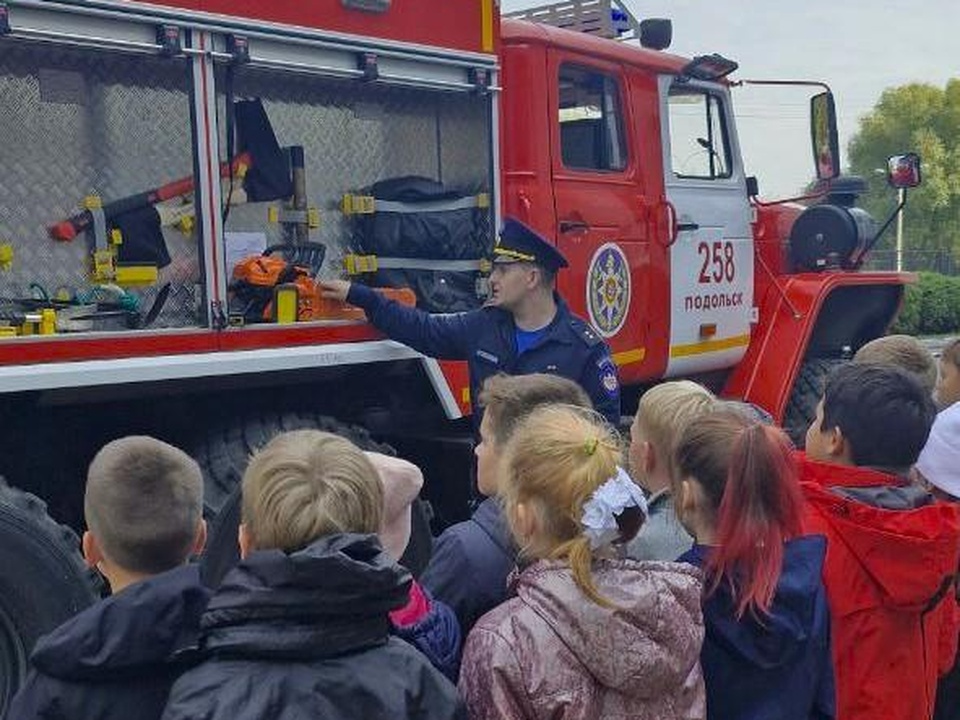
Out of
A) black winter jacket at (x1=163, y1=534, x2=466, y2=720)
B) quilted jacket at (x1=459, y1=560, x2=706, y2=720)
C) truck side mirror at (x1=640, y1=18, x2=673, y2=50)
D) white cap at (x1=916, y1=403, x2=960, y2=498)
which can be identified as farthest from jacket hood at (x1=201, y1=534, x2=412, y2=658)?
truck side mirror at (x1=640, y1=18, x2=673, y2=50)

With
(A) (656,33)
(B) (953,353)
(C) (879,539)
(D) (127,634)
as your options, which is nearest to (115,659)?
(D) (127,634)

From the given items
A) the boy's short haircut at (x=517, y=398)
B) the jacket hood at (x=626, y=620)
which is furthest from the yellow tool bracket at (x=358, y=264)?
the jacket hood at (x=626, y=620)

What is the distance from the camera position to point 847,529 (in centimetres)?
273

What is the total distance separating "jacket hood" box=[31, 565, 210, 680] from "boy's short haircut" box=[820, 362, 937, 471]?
150cm

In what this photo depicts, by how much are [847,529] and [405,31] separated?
2.52 m

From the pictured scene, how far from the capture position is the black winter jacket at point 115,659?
6.63ft

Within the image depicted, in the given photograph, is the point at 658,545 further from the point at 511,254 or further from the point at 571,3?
the point at 571,3

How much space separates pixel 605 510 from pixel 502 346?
2.31m

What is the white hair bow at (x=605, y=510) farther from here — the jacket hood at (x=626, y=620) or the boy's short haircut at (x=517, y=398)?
the boy's short haircut at (x=517, y=398)

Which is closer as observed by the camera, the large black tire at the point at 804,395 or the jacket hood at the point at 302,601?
the jacket hood at the point at 302,601

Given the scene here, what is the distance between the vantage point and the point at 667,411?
9.66 ft

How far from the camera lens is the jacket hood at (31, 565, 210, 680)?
79.6 inches

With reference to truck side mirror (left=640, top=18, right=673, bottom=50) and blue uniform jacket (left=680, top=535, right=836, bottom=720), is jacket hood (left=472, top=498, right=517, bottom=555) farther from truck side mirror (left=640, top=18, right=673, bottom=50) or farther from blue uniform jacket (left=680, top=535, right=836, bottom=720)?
truck side mirror (left=640, top=18, right=673, bottom=50)

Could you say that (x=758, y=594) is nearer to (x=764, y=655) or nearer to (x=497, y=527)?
(x=764, y=655)
